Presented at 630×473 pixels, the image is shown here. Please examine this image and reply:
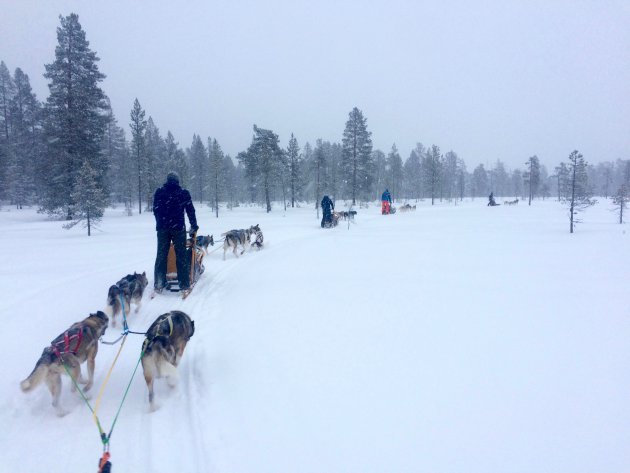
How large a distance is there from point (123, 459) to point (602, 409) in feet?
12.7

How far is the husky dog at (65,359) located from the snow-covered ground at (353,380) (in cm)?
29

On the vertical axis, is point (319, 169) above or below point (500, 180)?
below

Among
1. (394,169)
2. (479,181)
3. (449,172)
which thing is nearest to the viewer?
(394,169)

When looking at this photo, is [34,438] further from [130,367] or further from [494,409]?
[494,409]

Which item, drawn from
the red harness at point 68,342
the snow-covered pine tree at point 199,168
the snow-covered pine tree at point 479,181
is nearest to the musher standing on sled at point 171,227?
the red harness at point 68,342

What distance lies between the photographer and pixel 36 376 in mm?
2883

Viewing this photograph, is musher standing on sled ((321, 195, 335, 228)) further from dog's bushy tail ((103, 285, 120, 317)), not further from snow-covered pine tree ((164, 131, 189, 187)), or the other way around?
snow-covered pine tree ((164, 131, 189, 187))

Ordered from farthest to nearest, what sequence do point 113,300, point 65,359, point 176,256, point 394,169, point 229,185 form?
point 394,169 < point 229,185 < point 176,256 < point 113,300 < point 65,359

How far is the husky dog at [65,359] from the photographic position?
291cm

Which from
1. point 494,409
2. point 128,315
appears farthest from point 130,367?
point 494,409

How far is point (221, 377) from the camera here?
3.69 metres

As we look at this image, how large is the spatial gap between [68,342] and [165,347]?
856 mm

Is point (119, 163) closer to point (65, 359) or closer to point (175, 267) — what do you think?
point (175, 267)

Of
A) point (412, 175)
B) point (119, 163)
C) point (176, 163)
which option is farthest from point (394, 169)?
point (119, 163)
